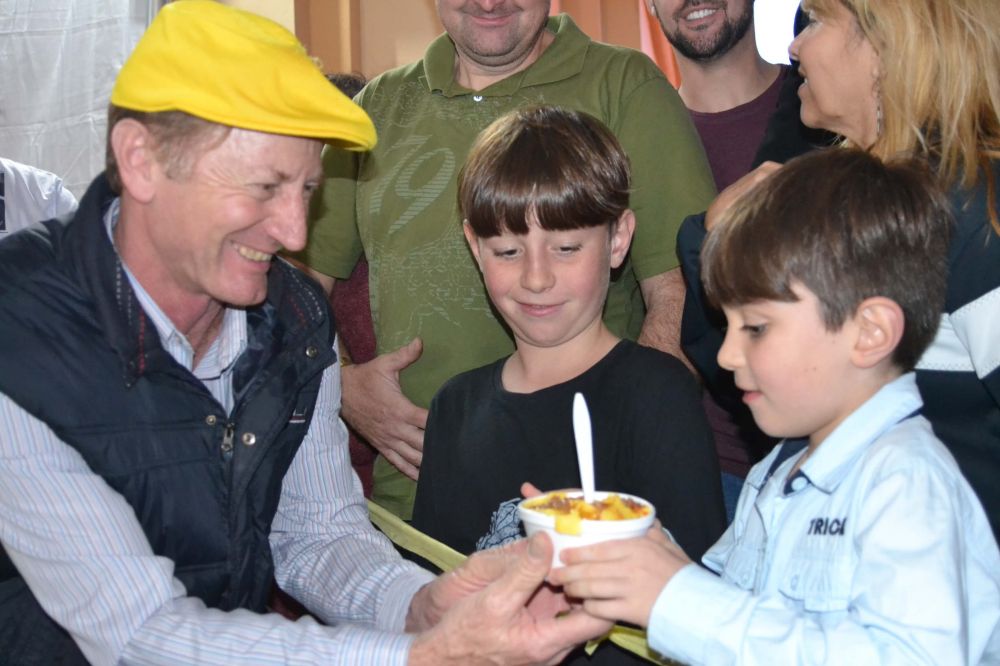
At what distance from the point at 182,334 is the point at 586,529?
79 centimetres

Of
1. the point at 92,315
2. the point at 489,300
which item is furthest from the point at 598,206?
the point at 92,315

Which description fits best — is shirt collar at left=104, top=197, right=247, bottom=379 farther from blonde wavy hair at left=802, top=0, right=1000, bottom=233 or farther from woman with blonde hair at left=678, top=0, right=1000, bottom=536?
blonde wavy hair at left=802, top=0, right=1000, bottom=233

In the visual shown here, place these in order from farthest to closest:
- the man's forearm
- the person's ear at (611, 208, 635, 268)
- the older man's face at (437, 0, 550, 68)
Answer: the older man's face at (437, 0, 550, 68) → the man's forearm → the person's ear at (611, 208, 635, 268)

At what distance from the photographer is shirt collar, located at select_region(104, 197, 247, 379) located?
1757 mm

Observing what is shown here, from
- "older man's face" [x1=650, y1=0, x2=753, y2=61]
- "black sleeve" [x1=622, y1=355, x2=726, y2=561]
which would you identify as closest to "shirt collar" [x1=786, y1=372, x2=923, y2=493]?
"black sleeve" [x1=622, y1=355, x2=726, y2=561]

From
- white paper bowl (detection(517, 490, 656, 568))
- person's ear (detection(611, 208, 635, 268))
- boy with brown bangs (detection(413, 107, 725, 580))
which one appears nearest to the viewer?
white paper bowl (detection(517, 490, 656, 568))

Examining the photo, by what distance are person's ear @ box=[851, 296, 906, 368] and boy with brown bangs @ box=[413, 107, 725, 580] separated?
404 mm

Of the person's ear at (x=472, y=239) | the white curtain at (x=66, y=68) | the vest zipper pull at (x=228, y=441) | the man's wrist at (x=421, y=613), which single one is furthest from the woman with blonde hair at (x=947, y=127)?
the white curtain at (x=66, y=68)

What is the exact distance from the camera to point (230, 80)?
1.57 metres

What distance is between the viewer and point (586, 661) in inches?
74.4

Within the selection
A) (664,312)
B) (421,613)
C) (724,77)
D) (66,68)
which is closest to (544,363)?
(664,312)

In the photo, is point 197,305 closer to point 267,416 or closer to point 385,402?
point 267,416

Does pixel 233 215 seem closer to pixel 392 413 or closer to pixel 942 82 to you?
pixel 392 413

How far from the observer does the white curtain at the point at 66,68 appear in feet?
12.7
